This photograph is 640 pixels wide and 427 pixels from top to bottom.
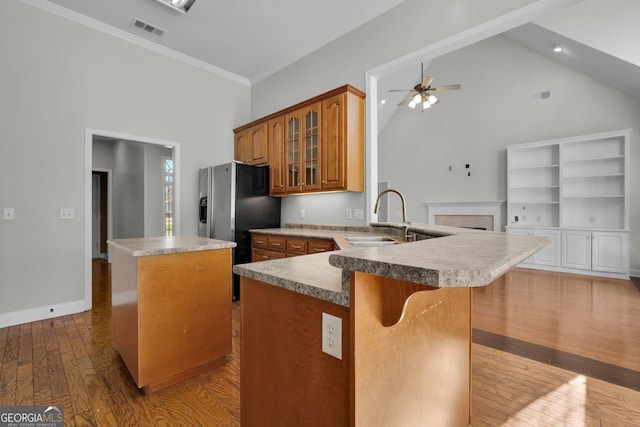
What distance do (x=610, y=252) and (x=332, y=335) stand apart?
6.35 metres

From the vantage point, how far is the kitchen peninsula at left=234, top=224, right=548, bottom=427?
28.0 inches

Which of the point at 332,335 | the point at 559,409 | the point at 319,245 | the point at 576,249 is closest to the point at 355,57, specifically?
the point at 319,245

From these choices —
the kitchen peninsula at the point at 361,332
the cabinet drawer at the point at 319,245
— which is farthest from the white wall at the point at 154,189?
the kitchen peninsula at the point at 361,332

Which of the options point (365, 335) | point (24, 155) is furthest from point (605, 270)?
point (24, 155)

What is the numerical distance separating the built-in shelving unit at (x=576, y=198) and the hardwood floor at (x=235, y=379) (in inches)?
86.4

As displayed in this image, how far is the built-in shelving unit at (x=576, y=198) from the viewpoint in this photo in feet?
16.2

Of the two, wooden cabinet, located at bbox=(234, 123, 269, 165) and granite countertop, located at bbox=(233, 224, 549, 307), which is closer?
granite countertop, located at bbox=(233, 224, 549, 307)

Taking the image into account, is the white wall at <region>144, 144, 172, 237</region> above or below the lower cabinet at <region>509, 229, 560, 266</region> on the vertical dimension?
above

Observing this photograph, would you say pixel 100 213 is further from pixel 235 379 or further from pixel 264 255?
pixel 235 379

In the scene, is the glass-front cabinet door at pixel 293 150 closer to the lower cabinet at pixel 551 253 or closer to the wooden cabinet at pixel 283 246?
the wooden cabinet at pixel 283 246

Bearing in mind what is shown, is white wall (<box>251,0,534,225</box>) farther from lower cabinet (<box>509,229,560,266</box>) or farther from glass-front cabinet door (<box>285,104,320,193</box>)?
lower cabinet (<box>509,229,560,266</box>)

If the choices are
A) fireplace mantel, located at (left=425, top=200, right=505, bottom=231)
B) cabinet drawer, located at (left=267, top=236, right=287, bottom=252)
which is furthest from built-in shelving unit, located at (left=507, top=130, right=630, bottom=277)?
cabinet drawer, located at (left=267, top=236, right=287, bottom=252)

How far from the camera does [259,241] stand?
366 centimetres

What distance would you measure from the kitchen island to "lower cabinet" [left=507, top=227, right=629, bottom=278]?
4906mm
